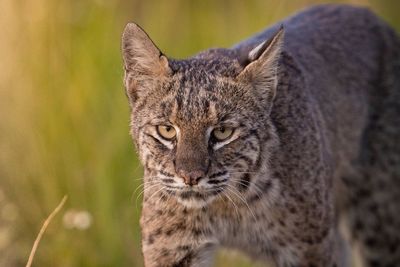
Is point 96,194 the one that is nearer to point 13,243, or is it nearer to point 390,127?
point 13,243

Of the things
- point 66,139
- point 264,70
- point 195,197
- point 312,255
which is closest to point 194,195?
point 195,197

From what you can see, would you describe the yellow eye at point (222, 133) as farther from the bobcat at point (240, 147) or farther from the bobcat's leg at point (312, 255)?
the bobcat's leg at point (312, 255)

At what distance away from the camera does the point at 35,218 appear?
712cm

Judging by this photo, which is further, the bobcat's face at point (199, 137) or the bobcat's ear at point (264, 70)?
the bobcat's ear at point (264, 70)

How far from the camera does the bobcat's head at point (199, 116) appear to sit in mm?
5270

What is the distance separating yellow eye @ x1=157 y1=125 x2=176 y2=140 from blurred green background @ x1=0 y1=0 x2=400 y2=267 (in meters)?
1.44

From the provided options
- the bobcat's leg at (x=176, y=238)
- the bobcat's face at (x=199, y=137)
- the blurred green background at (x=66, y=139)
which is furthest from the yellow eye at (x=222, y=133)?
the blurred green background at (x=66, y=139)

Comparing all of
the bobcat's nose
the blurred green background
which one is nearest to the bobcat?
the bobcat's nose

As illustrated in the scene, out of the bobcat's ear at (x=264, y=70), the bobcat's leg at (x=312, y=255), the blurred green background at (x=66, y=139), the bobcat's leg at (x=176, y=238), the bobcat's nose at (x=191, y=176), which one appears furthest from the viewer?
the blurred green background at (x=66, y=139)

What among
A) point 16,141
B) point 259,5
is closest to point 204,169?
point 16,141

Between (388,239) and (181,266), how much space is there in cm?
208

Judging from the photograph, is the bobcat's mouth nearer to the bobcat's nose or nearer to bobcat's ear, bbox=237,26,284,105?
the bobcat's nose

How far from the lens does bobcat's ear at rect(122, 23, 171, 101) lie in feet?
18.4

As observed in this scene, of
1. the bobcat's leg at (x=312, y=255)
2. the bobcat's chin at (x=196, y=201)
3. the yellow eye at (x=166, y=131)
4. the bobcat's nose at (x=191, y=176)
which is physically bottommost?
the bobcat's leg at (x=312, y=255)
